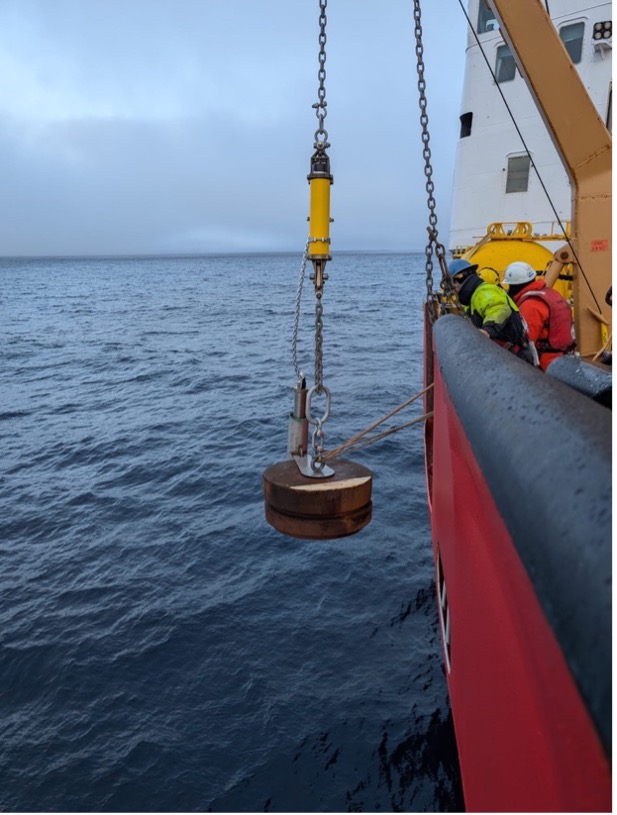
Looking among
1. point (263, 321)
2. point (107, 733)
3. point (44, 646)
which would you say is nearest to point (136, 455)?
point (44, 646)

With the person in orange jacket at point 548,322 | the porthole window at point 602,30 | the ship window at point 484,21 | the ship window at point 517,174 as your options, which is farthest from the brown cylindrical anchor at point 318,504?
the ship window at point 484,21

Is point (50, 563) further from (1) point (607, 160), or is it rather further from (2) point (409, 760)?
(1) point (607, 160)

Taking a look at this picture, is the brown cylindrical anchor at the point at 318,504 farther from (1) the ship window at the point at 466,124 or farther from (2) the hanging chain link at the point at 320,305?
(1) the ship window at the point at 466,124

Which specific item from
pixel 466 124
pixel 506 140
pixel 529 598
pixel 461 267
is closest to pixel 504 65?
pixel 466 124

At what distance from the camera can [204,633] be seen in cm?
675

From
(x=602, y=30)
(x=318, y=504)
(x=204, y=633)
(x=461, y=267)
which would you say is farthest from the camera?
(x=602, y=30)

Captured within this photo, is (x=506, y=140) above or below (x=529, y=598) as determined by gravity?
above

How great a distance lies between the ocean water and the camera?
513cm

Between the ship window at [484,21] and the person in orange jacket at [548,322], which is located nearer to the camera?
the person in orange jacket at [548,322]

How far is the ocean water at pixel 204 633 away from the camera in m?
5.13

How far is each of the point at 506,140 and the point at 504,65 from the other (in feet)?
5.83

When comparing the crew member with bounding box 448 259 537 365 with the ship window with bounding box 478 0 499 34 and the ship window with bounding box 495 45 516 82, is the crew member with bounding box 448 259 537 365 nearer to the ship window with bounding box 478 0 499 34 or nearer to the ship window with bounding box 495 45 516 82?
the ship window with bounding box 495 45 516 82

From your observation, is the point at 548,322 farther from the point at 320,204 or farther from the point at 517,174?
the point at 517,174

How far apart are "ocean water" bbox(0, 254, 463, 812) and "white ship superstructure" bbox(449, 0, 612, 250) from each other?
5.31 meters
